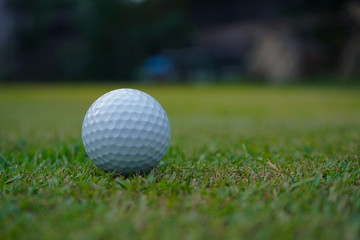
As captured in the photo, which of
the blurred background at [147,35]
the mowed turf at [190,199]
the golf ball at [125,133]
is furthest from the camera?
the blurred background at [147,35]

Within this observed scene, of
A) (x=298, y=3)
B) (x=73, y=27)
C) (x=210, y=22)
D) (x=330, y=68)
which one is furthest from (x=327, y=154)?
(x=73, y=27)

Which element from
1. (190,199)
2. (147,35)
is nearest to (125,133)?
(190,199)

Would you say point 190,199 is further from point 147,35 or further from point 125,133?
point 147,35

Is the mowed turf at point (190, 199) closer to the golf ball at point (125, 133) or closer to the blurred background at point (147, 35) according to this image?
the golf ball at point (125, 133)

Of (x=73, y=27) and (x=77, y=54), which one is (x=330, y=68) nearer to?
(x=77, y=54)

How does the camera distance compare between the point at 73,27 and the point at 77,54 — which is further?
the point at 73,27

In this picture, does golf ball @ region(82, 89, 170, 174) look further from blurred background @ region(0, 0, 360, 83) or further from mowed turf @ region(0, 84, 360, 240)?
blurred background @ region(0, 0, 360, 83)

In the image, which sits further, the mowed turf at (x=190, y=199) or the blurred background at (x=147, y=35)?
the blurred background at (x=147, y=35)

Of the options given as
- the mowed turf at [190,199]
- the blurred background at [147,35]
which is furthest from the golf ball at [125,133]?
the blurred background at [147,35]
